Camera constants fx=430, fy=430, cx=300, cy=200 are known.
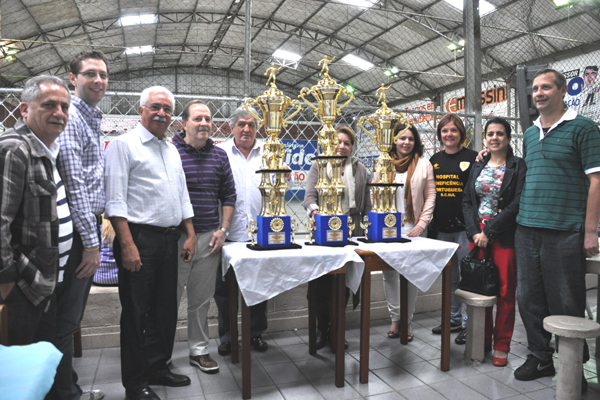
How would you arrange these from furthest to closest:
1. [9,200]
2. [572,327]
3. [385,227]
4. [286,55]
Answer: [286,55] < [385,227] < [572,327] < [9,200]

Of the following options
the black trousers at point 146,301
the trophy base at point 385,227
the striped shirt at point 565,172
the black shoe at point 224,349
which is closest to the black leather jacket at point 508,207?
the striped shirt at point 565,172

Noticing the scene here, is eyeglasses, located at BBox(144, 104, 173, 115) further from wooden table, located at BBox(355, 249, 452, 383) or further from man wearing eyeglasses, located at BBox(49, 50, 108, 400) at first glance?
wooden table, located at BBox(355, 249, 452, 383)

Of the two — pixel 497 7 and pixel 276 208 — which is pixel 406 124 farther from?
pixel 497 7

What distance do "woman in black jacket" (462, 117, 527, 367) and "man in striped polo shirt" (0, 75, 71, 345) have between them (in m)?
2.27

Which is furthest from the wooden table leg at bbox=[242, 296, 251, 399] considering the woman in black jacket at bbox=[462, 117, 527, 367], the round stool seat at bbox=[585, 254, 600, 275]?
the round stool seat at bbox=[585, 254, 600, 275]

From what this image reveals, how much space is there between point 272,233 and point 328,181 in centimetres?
50

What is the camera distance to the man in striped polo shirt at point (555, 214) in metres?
2.26

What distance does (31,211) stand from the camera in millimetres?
1488

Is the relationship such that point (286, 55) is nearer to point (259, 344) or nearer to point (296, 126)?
point (296, 126)

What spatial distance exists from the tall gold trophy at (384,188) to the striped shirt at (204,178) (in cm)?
89

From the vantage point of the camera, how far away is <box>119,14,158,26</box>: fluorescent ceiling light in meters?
10.3

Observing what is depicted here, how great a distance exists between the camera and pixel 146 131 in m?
2.16

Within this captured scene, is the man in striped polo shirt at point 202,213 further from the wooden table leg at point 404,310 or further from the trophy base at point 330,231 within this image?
the wooden table leg at point 404,310

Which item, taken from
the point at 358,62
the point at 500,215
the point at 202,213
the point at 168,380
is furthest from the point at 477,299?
the point at 358,62
